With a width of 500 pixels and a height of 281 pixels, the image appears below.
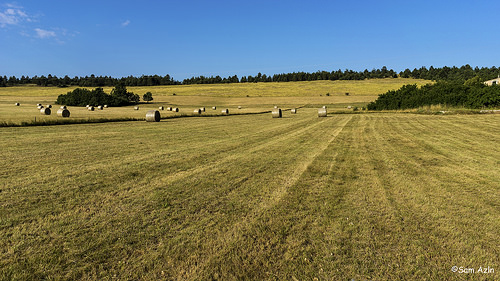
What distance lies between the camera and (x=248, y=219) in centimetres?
481

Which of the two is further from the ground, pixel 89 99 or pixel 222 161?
pixel 89 99

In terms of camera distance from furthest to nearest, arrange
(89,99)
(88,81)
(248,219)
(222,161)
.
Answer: (88,81) < (89,99) < (222,161) < (248,219)

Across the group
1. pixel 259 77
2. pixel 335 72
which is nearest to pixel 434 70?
pixel 335 72

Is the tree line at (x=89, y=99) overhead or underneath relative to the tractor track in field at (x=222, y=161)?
overhead

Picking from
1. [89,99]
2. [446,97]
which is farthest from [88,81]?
[446,97]

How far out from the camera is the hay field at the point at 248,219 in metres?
3.46

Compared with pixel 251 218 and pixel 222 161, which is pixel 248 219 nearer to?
pixel 251 218

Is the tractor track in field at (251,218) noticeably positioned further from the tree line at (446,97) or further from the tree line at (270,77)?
the tree line at (270,77)

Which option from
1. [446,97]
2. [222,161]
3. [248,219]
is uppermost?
[446,97]

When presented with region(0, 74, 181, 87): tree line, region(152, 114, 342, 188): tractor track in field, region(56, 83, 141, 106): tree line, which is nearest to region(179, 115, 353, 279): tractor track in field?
region(152, 114, 342, 188): tractor track in field

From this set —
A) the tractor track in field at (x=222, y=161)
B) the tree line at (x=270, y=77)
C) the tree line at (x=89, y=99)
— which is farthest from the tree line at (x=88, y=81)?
the tractor track in field at (x=222, y=161)

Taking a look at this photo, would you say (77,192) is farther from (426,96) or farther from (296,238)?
(426,96)

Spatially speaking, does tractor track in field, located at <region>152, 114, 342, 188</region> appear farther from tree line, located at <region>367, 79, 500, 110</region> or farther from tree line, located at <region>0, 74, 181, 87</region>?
tree line, located at <region>0, 74, 181, 87</region>

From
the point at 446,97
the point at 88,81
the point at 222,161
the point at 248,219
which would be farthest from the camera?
the point at 88,81
